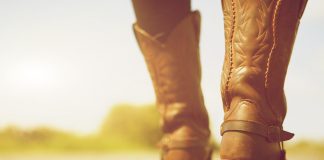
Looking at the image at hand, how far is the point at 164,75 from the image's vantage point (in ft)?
6.18

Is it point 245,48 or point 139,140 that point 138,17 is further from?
point 139,140

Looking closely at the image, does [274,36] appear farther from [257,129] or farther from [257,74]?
[257,129]

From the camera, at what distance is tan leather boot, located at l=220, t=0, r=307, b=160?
1.27 m

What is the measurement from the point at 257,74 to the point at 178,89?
0.63 m

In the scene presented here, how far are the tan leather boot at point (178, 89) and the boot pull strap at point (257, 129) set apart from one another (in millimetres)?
552

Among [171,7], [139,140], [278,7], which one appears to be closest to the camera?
[278,7]

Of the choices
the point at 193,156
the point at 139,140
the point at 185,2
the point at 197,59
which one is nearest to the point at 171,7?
the point at 185,2

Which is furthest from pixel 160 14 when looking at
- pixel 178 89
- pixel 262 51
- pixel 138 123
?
pixel 138 123

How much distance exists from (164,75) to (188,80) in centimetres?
10

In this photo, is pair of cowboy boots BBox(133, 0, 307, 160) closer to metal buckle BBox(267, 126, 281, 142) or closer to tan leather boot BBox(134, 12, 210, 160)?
metal buckle BBox(267, 126, 281, 142)

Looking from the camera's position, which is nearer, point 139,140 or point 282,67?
point 282,67

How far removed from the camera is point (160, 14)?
183cm

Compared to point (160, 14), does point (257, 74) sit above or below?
below

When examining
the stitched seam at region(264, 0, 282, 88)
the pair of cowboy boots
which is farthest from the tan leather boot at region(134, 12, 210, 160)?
the stitched seam at region(264, 0, 282, 88)
